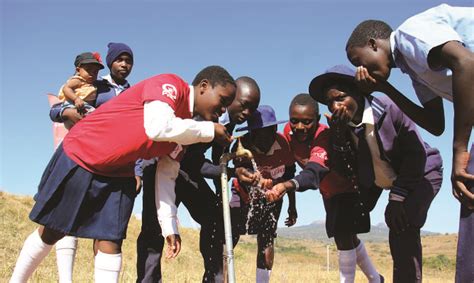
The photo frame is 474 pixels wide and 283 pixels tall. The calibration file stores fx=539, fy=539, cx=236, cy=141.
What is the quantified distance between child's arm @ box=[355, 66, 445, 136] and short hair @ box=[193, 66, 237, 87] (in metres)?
1.05

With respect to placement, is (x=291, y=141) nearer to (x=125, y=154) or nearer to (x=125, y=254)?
(x=125, y=154)

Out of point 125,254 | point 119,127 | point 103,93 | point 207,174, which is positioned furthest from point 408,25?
point 125,254

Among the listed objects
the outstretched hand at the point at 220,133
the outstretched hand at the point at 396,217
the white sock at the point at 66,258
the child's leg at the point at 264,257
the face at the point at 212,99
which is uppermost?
the face at the point at 212,99

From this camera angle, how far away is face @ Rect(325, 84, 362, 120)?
4.41 m

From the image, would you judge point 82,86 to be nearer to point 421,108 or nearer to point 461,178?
point 421,108

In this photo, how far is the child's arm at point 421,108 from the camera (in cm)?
343

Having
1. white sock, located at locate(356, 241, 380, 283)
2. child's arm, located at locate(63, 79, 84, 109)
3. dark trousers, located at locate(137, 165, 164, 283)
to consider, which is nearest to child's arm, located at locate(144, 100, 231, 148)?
dark trousers, located at locate(137, 165, 164, 283)

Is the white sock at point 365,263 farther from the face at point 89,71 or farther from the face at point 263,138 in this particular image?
the face at point 89,71

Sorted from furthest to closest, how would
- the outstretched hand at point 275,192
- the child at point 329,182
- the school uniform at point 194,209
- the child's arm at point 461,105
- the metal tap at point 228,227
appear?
the child at point 329,182, the school uniform at point 194,209, the outstretched hand at point 275,192, the metal tap at point 228,227, the child's arm at point 461,105

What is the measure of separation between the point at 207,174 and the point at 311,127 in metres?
1.13

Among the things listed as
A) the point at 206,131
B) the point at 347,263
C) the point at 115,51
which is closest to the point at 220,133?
the point at 206,131

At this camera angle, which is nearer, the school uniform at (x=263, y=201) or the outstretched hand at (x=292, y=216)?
the school uniform at (x=263, y=201)

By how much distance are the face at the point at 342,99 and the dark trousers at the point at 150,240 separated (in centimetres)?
161

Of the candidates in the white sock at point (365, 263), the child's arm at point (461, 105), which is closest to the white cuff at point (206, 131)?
the child's arm at point (461, 105)
